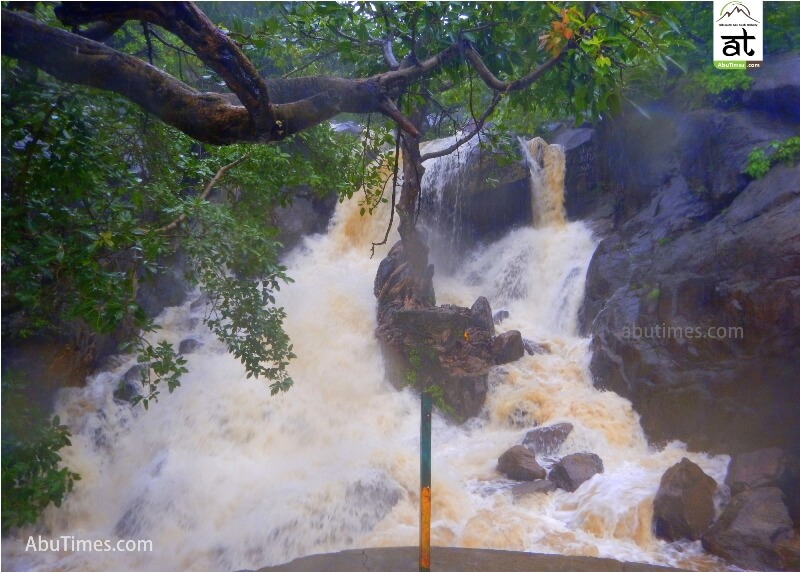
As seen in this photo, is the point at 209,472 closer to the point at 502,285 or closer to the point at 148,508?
the point at 148,508

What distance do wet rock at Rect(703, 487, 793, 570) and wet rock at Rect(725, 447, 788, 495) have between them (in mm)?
334

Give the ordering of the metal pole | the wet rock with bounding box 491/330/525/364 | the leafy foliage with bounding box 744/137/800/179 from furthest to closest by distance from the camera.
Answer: the wet rock with bounding box 491/330/525/364
the leafy foliage with bounding box 744/137/800/179
the metal pole

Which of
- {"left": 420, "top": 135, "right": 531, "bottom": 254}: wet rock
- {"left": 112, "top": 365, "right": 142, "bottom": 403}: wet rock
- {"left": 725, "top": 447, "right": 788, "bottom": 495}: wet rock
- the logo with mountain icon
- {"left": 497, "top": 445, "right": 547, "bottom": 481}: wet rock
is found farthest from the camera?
{"left": 420, "top": 135, "right": 531, "bottom": 254}: wet rock

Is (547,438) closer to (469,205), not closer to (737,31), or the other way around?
(737,31)

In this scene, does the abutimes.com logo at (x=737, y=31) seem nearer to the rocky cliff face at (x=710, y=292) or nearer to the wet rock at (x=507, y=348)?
the rocky cliff face at (x=710, y=292)

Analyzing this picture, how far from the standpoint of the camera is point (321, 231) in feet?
45.7

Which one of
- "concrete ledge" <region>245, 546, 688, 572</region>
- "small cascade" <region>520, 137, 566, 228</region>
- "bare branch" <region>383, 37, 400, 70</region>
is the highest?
"small cascade" <region>520, 137, 566, 228</region>

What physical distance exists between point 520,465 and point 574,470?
591mm

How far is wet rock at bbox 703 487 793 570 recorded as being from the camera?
5.08 m

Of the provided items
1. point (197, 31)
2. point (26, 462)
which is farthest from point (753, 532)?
point (26, 462)

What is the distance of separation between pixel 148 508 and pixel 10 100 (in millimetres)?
4833

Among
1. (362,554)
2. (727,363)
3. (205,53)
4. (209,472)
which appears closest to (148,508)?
(209,472)

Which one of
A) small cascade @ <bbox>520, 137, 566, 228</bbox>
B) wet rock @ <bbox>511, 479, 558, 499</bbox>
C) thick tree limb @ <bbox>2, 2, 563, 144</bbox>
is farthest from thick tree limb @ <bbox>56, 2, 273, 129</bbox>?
small cascade @ <bbox>520, 137, 566, 228</bbox>

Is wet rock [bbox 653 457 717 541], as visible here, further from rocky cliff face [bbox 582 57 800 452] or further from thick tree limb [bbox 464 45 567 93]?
thick tree limb [bbox 464 45 567 93]
